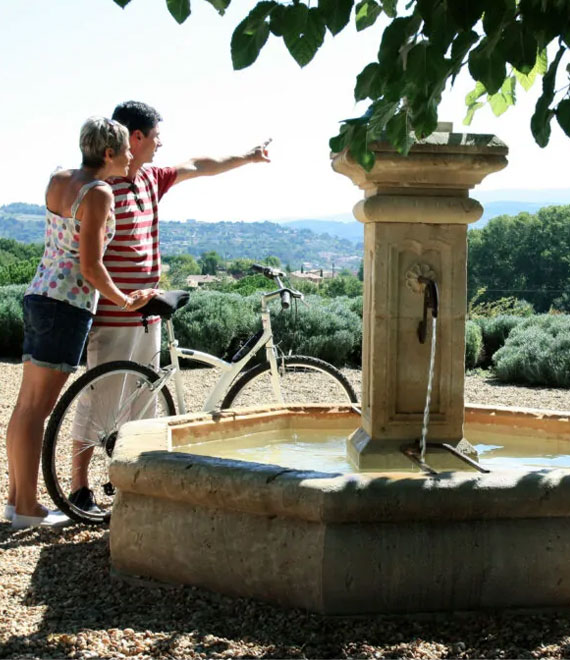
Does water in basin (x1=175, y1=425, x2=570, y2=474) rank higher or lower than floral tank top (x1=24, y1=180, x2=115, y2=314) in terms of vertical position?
lower

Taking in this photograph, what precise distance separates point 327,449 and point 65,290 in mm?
1445

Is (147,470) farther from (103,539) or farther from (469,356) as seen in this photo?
(469,356)

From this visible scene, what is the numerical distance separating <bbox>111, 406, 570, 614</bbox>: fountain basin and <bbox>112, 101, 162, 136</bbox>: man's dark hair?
74.8 inches

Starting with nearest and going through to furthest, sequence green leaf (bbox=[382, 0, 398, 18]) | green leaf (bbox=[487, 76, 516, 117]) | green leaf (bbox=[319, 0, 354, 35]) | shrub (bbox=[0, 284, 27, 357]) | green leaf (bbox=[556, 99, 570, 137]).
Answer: green leaf (bbox=[319, 0, 354, 35]) → green leaf (bbox=[556, 99, 570, 137]) → green leaf (bbox=[382, 0, 398, 18]) → green leaf (bbox=[487, 76, 516, 117]) → shrub (bbox=[0, 284, 27, 357])

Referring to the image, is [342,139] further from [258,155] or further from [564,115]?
[258,155]

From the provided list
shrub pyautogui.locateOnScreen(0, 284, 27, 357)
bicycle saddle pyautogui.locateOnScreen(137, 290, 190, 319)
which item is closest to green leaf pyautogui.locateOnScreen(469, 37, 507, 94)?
bicycle saddle pyautogui.locateOnScreen(137, 290, 190, 319)

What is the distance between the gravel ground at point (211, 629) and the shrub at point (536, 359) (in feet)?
22.6

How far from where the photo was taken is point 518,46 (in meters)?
2.52

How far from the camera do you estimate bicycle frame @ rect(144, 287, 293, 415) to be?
15.1 ft

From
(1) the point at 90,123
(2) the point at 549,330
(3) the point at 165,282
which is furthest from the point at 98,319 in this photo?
(3) the point at 165,282

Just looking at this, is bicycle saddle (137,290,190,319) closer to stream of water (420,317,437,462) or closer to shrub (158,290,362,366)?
stream of water (420,317,437,462)

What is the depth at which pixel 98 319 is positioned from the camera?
14.6 ft

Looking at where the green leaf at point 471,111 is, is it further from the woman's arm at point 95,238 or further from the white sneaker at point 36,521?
the white sneaker at point 36,521

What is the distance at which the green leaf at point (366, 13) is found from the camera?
10.4 feet
